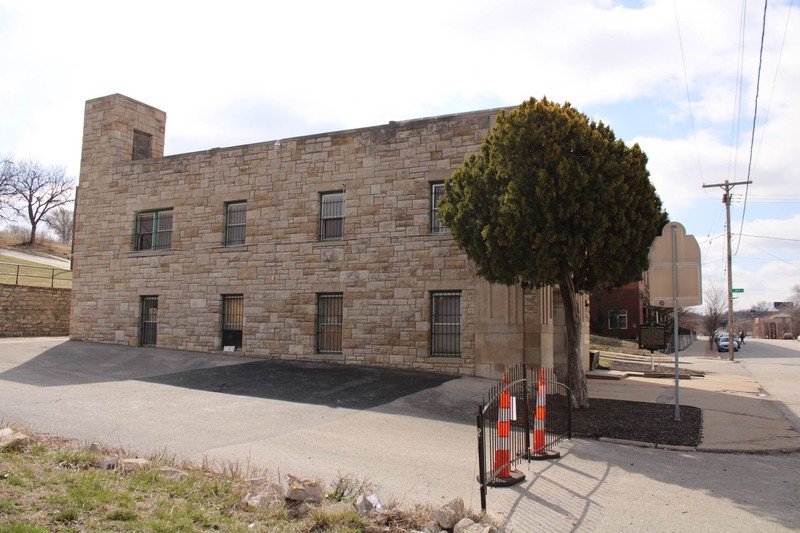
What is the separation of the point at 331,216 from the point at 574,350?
7.91 metres

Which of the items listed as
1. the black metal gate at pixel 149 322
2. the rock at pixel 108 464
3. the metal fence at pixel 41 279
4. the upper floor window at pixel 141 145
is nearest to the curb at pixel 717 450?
the rock at pixel 108 464

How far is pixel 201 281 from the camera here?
17672 millimetres

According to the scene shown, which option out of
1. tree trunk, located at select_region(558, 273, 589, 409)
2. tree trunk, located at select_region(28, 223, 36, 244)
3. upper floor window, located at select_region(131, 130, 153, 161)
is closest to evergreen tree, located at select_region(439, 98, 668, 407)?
tree trunk, located at select_region(558, 273, 589, 409)

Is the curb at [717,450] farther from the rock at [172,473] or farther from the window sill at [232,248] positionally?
the window sill at [232,248]

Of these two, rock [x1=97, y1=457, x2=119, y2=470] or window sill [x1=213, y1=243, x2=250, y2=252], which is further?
window sill [x1=213, y1=243, x2=250, y2=252]

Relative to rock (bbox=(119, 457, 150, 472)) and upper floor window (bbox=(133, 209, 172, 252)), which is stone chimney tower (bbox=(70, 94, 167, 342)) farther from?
rock (bbox=(119, 457, 150, 472))

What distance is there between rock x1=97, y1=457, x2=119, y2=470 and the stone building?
9.64 meters

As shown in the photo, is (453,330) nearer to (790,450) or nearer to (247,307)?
(247,307)

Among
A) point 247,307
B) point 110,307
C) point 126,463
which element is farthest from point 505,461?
point 110,307

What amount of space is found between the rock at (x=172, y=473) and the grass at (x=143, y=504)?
24 millimetres

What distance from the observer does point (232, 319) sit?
57.4ft

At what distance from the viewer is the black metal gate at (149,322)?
60.9ft

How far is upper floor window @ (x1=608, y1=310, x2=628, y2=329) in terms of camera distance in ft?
143

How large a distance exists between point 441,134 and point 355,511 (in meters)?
11.6
